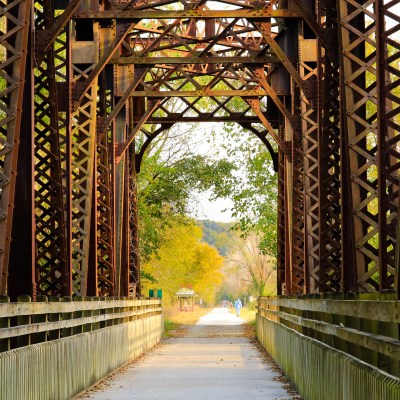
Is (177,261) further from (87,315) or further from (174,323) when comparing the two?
(87,315)

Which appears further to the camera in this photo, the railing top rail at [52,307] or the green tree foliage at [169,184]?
the green tree foliage at [169,184]

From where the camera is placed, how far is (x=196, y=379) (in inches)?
682

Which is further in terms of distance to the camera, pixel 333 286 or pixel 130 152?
pixel 130 152

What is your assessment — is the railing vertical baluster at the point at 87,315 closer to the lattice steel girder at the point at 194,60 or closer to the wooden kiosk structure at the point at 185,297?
the lattice steel girder at the point at 194,60

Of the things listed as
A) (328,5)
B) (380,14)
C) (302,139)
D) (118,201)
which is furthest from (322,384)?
(118,201)

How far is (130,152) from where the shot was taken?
3622 cm

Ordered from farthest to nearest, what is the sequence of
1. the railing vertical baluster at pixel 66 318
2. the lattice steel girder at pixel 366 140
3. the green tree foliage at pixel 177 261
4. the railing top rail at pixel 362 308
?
the green tree foliage at pixel 177 261 < the railing vertical baluster at pixel 66 318 < the lattice steel girder at pixel 366 140 < the railing top rail at pixel 362 308

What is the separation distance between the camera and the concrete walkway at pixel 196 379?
1436 cm

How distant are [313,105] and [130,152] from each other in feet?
50.1

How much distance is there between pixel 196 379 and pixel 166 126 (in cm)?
2080

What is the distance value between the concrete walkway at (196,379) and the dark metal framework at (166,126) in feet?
5.38

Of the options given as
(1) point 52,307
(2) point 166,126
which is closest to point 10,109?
(1) point 52,307

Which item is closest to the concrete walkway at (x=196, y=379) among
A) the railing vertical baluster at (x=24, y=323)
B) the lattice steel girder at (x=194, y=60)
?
the railing vertical baluster at (x=24, y=323)

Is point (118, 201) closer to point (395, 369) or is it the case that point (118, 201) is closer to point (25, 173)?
point (25, 173)
